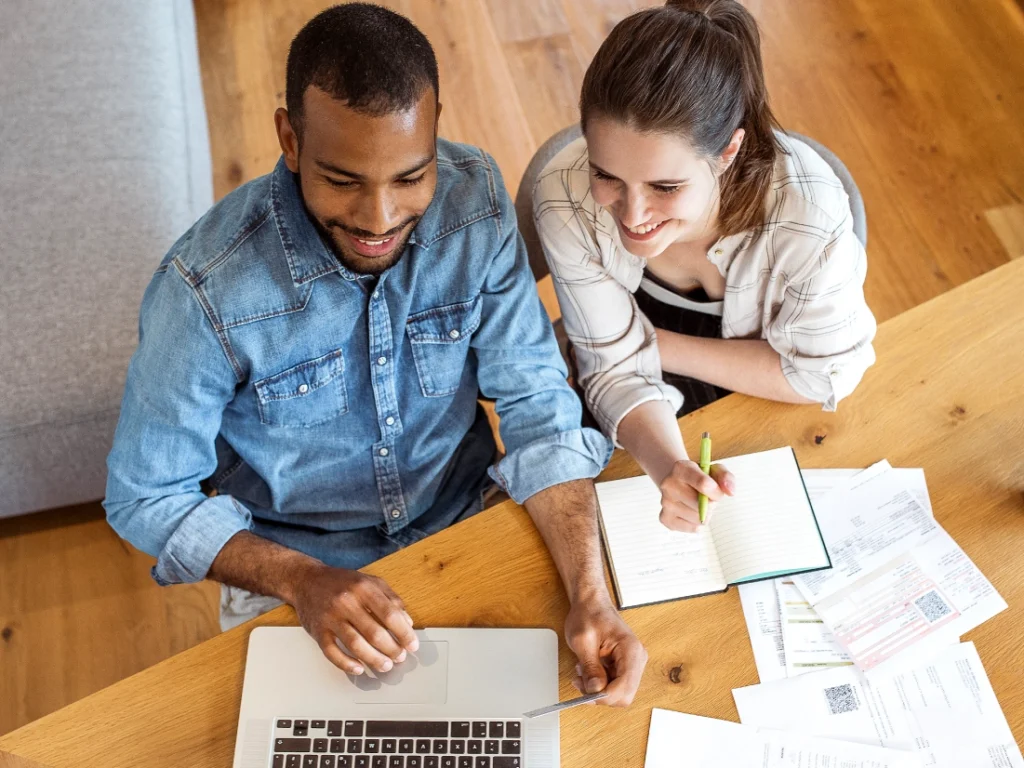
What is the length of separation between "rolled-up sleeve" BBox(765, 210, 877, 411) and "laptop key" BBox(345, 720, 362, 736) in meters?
0.72

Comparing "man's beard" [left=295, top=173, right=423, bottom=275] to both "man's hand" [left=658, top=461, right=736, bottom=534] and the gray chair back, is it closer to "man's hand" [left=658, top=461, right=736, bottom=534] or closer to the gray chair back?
the gray chair back

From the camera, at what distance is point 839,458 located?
4.04 ft

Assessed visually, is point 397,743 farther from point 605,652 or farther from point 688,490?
point 688,490

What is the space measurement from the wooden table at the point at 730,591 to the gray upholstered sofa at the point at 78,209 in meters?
0.76

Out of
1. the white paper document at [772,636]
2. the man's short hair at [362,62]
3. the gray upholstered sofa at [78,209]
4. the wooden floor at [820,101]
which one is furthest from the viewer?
the wooden floor at [820,101]

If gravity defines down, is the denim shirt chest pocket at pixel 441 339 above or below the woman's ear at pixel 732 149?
below

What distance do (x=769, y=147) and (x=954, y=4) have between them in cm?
203

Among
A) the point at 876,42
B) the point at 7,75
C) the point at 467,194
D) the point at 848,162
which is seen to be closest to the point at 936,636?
the point at 467,194

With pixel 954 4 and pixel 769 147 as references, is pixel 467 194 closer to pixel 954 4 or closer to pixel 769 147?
pixel 769 147

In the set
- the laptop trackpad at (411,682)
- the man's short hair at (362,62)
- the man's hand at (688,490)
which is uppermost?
the man's short hair at (362,62)

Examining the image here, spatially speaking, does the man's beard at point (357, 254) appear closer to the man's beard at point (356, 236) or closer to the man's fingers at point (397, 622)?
the man's beard at point (356, 236)

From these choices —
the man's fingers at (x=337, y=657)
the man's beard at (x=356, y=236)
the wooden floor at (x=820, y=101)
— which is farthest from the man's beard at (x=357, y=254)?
the wooden floor at (x=820, y=101)

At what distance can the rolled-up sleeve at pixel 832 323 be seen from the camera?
1.25 metres

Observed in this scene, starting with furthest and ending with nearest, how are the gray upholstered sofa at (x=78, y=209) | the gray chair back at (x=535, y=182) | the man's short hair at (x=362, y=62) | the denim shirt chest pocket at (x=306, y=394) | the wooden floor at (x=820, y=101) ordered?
the wooden floor at (x=820, y=101)
the gray upholstered sofa at (x=78, y=209)
the gray chair back at (x=535, y=182)
the denim shirt chest pocket at (x=306, y=394)
the man's short hair at (x=362, y=62)
